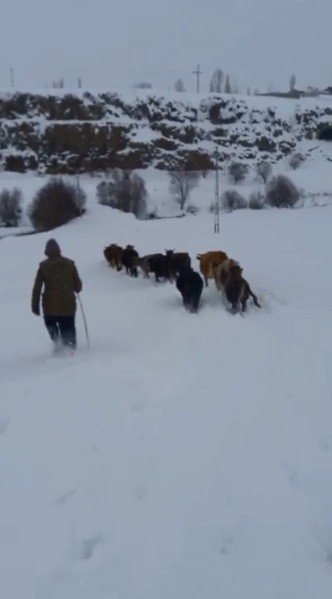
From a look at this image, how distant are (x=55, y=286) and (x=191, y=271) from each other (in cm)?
352

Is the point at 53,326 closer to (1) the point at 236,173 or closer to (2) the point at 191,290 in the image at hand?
(2) the point at 191,290

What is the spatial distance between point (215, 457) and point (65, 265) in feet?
11.6

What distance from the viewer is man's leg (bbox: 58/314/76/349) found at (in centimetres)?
704

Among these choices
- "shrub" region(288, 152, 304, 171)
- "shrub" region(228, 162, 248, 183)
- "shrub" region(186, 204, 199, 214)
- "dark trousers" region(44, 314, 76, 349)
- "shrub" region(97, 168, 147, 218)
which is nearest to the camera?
"dark trousers" region(44, 314, 76, 349)

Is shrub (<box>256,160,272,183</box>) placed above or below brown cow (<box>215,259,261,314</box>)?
above

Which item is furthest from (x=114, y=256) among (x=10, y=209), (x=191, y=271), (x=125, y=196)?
(x=10, y=209)

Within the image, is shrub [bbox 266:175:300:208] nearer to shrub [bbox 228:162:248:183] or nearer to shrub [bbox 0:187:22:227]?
shrub [bbox 228:162:248:183]

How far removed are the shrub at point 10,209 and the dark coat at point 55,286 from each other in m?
34.3

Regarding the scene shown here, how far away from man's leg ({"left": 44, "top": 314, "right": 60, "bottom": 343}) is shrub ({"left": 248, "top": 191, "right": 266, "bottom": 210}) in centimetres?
3451

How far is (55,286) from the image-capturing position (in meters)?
6.85

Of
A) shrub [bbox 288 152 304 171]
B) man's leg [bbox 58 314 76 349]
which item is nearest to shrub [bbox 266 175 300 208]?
shrub [bbox 288 152 304 171]

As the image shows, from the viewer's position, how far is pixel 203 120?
6450cm

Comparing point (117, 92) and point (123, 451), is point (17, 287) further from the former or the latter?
point (117, 92)

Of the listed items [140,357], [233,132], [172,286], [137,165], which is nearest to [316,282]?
[172,286]
